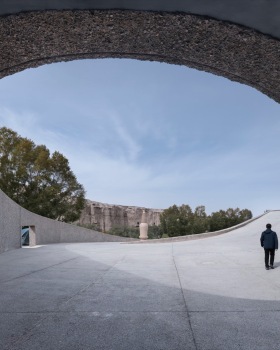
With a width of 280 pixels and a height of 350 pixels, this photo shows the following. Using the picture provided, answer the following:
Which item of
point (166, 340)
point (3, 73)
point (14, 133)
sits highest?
point (14, 133)

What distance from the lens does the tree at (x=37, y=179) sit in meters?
39.8

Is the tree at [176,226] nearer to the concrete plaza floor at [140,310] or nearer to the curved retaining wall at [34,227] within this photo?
the curved retaining wall at [34,227]

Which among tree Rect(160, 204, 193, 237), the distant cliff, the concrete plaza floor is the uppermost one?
the distant cliff

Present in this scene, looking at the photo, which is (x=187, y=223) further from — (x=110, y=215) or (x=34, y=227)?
(x=34, y=227)

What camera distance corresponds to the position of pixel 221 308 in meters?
6.22

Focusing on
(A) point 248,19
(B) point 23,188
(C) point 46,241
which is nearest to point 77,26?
(A) point 248,19

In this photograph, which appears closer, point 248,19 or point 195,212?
point 248,19

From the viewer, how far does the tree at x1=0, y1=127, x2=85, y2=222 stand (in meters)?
39.8

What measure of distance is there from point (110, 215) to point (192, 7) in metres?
79.2

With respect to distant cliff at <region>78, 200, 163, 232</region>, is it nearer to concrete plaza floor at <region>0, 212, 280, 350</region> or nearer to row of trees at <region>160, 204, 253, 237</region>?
row of trees at <region>160, 204, 253, 237</region>

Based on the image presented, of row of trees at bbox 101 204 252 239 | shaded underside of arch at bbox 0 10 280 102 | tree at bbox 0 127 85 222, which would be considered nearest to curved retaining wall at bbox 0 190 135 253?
tree at bbox 0 127 85 222

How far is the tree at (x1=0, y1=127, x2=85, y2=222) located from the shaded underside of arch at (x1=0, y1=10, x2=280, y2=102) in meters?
36.5

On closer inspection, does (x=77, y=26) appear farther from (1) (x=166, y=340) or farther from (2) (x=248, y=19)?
(1) (x=166, y=340)

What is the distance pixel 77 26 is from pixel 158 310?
4.58 metres
